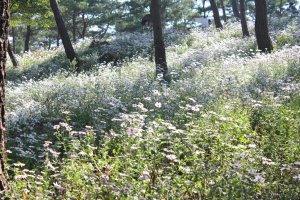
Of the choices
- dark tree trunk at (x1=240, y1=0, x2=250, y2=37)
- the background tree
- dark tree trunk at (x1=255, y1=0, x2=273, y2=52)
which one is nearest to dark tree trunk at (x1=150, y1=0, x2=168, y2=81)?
dark tree trunk at (x1=255, y1=0, x2=273, y2=52)

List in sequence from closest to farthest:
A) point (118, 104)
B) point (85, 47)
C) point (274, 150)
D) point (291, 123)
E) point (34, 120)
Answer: point (274, 150) < point (291, 123) < point (118, 104) < point (34, 120) < point (85, 47)

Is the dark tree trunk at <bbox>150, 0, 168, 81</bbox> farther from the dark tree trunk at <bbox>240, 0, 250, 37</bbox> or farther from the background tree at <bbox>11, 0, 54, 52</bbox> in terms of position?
the background tree at <bbox>11, 0, 54, 52</bbox>

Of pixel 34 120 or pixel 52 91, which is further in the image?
pixel 52 91

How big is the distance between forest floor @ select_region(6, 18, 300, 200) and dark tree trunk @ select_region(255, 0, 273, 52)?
3.84ft

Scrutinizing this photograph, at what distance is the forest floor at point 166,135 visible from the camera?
4273 mm

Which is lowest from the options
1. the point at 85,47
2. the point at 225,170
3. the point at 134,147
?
the point at 225,170

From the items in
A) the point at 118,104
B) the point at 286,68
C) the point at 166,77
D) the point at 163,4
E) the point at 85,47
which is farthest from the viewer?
the point at 163,4

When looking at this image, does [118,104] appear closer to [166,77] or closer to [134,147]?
[134,147]

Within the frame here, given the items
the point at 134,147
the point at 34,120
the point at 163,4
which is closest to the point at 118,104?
the point at 34,120

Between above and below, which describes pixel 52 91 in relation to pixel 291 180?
above

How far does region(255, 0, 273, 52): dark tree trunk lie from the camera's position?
1482 cm

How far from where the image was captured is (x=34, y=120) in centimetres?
852

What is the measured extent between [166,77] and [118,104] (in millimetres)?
4479

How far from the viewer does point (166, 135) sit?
5168 mm
